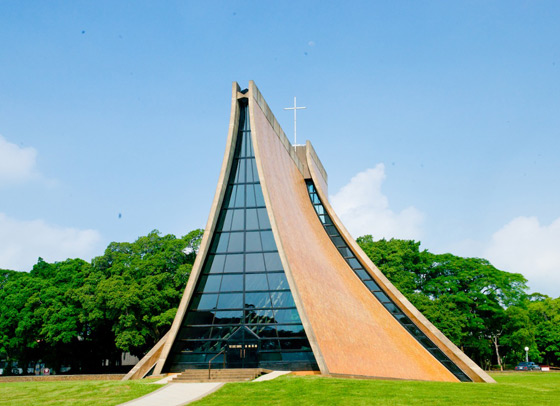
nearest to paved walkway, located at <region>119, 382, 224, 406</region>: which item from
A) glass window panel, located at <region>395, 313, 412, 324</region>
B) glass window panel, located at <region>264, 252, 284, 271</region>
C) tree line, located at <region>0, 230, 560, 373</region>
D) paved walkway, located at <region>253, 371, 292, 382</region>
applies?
paved walkway, located at <region>253, 371, 292, 382</region>

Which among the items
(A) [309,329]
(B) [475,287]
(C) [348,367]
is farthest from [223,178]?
(B) [475,287]

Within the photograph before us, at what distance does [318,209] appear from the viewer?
2989 centimetres

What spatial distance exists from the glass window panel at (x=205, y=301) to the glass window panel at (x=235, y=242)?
2129 mm

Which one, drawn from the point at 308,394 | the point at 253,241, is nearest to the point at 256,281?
the point at 253,241

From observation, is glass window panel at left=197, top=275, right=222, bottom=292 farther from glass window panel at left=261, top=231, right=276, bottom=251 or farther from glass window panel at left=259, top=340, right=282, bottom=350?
glass window panel at left=259, top=340, right=282, bottom=350

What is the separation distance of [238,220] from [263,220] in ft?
3.70

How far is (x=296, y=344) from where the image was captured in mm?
19859

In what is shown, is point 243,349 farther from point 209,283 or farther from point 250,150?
point 250,150

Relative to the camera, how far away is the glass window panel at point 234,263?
21.6 m

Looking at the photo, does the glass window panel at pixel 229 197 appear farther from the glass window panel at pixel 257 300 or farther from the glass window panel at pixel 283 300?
the glass window panel at pixel 283 300

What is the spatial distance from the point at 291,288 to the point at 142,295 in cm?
1630

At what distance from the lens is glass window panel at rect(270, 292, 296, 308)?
20.5 metres

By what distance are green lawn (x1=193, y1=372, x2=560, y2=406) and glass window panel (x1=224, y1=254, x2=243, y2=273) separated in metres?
5.84

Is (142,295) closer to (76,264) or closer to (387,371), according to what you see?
(76,264)
